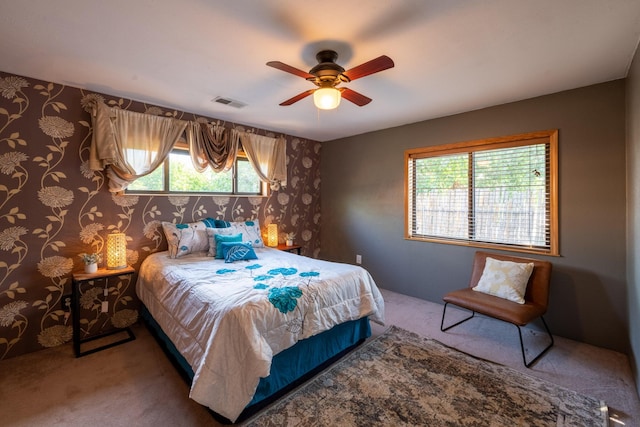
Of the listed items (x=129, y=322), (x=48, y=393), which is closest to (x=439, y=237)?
(x=129, y=322)

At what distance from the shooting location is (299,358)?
209 cm

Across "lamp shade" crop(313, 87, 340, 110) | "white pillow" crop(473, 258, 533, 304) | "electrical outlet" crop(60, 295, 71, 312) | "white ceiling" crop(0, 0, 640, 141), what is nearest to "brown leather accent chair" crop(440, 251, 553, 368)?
"white pillow" crop(473, 258, 533, 304)

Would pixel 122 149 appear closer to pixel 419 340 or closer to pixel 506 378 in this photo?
pixel 419 340

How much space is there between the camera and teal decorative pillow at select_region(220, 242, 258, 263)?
3001 millimetres

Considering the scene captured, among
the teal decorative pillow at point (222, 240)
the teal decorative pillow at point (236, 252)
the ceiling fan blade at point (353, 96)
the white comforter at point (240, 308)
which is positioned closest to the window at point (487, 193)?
the white comforter at point (240, 308)

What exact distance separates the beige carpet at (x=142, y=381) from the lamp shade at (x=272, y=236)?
71.5 inches

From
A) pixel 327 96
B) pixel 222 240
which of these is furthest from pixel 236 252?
pixel 327 96

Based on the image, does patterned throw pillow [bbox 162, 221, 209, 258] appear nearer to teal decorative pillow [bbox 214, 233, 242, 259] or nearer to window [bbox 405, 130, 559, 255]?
teal decorative pillow [bbox 214, 233, 242, 259]

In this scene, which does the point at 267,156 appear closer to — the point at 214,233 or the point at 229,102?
the point at 229,102

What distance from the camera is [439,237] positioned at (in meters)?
3.74

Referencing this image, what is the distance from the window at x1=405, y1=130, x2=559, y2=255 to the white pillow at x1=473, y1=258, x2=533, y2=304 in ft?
1.20

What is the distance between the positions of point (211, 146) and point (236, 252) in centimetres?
141

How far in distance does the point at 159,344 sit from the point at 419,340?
8.06 ft

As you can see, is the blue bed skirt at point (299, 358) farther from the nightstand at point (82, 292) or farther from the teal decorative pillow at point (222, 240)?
the teal decorative pillow at point (222, 240)
